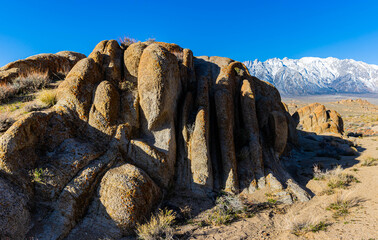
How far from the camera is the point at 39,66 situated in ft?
32.8

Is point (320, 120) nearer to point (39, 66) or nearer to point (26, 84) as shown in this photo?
point (39, 66)

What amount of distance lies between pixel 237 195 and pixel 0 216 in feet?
22.2

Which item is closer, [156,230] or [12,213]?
[12,213]

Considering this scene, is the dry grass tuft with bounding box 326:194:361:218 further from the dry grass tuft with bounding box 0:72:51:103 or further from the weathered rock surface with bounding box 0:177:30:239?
the dry grass tuft with bounding box 0:72:51:103

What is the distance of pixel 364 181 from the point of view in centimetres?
906

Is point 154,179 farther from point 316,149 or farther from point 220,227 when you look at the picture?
point 316,149

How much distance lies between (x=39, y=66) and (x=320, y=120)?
25.9 metres

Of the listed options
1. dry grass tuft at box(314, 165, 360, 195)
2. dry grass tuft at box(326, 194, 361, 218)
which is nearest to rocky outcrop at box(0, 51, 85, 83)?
dry grass tuft at box(326, 194, 361, 218)

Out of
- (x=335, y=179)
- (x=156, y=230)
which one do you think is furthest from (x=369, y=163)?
(x=156, y=230)

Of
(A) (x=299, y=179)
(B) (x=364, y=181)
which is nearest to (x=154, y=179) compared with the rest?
(A) (x=299, y=179)

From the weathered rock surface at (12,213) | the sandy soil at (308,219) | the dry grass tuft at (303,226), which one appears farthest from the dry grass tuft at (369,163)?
the weathered rock surface at (12,213)

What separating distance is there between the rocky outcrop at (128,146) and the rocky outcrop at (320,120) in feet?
48.2

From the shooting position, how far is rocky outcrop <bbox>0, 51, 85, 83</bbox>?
914cm

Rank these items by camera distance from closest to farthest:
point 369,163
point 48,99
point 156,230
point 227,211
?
point 156,230, point 227,211, point 48,99, point 369,163
